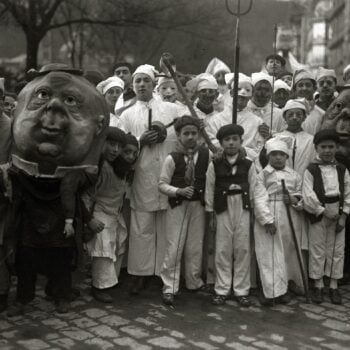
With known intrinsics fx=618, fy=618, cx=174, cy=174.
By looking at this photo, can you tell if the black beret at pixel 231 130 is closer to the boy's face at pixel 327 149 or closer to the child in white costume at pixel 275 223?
the child in white costume at pixel 275 223

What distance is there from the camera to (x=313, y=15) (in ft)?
209

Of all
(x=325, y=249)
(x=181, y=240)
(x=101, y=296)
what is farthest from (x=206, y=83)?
(x=101, y=296)

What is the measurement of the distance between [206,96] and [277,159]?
117cm

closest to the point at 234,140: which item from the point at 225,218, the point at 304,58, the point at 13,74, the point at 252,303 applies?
the point at 225,218

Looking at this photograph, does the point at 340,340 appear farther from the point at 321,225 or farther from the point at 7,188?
the point at 7,188

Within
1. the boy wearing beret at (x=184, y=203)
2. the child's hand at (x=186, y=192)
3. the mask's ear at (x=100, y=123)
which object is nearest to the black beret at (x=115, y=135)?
the mask's ear at (x=100, y=123)

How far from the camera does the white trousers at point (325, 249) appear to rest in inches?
234

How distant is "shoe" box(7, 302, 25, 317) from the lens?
17.2ft

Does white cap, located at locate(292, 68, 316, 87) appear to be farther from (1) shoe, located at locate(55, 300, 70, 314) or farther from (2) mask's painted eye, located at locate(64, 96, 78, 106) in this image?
(1) shoe, located at locate(55, 300, 70, 314)

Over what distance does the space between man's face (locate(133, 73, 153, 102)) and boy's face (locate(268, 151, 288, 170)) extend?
1.40 m

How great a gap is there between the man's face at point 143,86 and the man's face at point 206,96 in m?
0.57

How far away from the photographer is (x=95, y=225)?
5.51 metres

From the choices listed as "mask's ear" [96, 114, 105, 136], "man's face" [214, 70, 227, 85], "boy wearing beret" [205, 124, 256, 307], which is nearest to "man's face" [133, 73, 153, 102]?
"boy wearing beret" [205, 124, 256, 307]

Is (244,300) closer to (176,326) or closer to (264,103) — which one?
(176,326)
